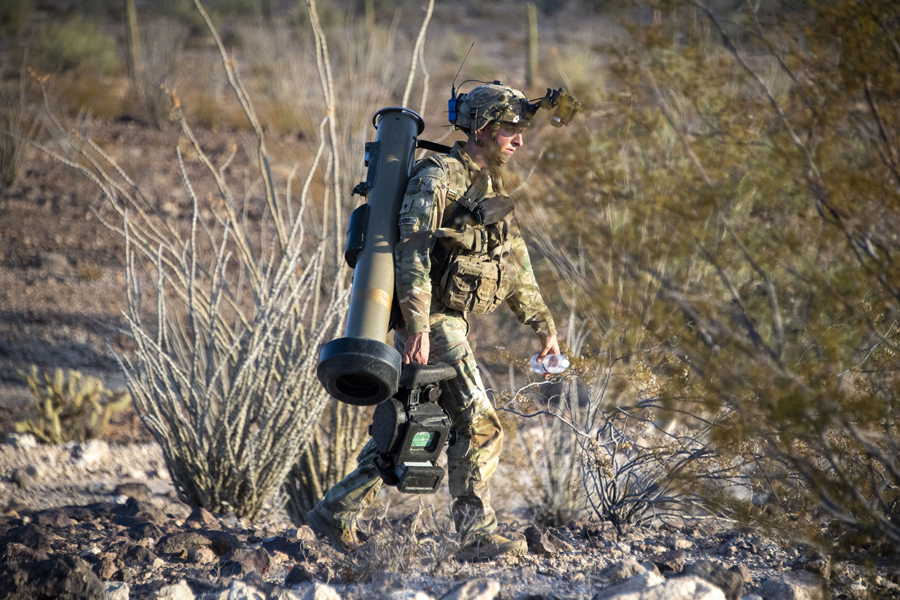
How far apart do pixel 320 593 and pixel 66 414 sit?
11.6 feet

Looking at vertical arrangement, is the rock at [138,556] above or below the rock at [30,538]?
below

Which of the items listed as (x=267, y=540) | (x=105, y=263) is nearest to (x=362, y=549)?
(x=267, y=540)

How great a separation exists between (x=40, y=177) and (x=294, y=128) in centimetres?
430

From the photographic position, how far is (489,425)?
2656 millimetres

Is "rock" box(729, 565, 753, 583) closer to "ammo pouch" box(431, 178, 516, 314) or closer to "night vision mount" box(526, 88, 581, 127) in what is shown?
"ammo pouch" box(431, 178, 516, 314)

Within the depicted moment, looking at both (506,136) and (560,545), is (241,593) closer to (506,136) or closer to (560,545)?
(560,545)

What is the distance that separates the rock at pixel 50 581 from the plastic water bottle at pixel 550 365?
1.52 metres

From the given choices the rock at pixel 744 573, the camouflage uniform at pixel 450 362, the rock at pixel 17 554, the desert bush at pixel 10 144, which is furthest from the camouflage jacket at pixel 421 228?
the desert bush at pixel 10 144

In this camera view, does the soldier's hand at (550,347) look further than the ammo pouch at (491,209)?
Yes

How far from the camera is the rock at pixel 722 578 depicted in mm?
2186

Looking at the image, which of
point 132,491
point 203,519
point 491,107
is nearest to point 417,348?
point 491,107

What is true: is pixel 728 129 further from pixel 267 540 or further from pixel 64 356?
pixel 64 356

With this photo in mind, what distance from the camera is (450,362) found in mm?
2604

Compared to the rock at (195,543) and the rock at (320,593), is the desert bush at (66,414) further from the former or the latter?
the rock at (320,593)
